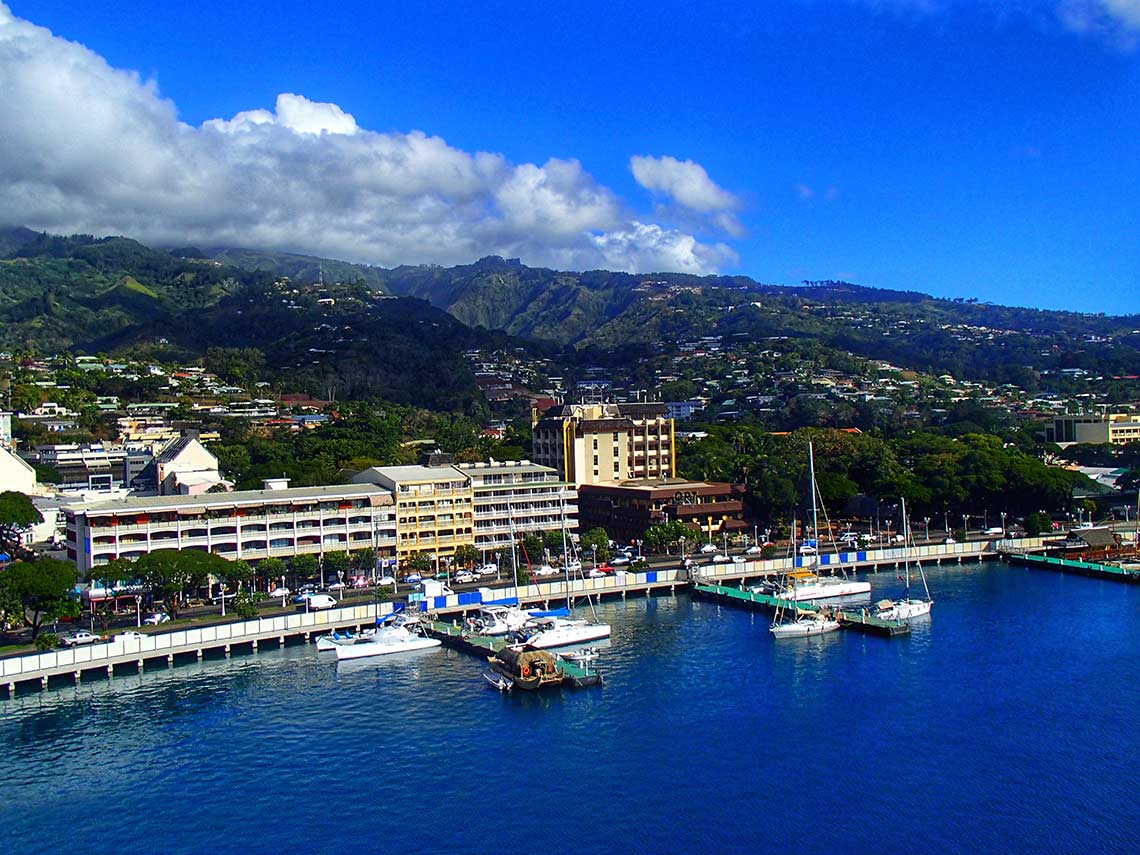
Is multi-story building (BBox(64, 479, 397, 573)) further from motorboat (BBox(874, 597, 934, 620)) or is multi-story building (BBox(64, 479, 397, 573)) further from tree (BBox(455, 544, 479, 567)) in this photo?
motorboat (BBox(874, 597, 934, 620))

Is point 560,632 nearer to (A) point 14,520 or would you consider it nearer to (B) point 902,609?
(B) point 902,609

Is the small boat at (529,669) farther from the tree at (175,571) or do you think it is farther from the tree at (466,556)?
the tree at (466,556)

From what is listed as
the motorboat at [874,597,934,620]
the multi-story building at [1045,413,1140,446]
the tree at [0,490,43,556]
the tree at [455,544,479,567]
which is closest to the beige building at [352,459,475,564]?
the tree at [455,544,479,567]

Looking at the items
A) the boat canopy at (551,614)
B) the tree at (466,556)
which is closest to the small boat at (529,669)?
the boat canopy at (551,614)

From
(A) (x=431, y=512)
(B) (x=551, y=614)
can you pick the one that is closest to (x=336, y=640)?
(B) (x=551, y=614)

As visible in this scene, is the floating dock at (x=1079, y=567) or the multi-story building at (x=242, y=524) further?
the floating dock at (x=1079, y=567)
